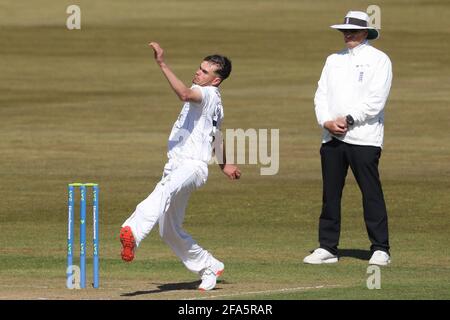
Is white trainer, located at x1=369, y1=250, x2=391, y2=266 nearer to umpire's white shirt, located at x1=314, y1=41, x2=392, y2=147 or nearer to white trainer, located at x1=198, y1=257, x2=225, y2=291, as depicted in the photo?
umpire's white shirt, located at x1=314, y1=41, x2=392, y2=147

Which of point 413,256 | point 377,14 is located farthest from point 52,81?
point 413,256

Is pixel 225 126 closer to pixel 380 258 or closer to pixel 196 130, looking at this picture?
pixel 380 258

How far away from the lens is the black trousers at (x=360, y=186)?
48.7 feet

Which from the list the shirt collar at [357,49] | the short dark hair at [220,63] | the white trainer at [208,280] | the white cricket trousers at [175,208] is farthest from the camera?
the shirt collar at [357,49]

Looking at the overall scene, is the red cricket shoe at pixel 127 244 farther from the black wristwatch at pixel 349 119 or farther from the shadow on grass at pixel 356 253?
the shadow on grass at pixel 356 253

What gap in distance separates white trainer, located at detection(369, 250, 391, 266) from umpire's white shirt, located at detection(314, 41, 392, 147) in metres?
1.11

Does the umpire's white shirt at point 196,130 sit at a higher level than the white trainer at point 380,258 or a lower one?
higher

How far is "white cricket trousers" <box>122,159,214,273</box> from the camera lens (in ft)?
39.7

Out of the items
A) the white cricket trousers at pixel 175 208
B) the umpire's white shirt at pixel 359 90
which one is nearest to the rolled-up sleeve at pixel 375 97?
the umpire's white shirt at pixel 359 90

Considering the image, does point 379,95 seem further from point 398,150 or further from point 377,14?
point 377,14

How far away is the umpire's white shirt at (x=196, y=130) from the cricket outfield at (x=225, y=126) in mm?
1199

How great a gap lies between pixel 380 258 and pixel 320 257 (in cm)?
62

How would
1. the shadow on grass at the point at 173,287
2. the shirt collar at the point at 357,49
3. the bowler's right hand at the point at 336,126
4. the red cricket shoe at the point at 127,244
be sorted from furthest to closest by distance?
the shirt collar at the point at 357,49
the bowler's right hand at the point at 336,126
the shadow on grass at the point at 173,287
the red cricket shoe at the point at 127,244
